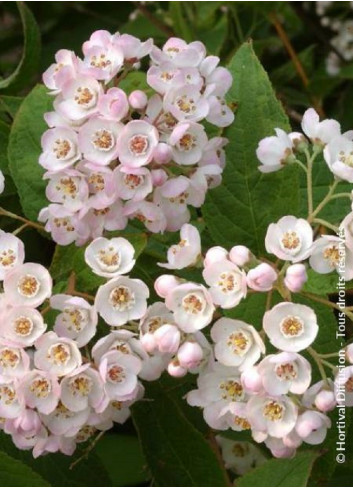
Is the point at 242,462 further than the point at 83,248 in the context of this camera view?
Yes

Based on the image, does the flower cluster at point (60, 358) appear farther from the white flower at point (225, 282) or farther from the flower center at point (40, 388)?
the white flower at point (225, 282)

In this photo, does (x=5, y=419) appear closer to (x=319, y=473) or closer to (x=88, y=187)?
(x=88, y=187)

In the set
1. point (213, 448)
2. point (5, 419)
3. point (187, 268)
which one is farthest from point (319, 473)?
point (5, 419)

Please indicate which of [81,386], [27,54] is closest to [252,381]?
[81,386]

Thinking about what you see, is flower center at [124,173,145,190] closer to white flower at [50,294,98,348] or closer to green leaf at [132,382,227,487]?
white flower at [50,294,98,348]

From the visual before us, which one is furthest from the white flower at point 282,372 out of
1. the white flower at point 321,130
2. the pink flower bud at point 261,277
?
the white flower at point 321,130

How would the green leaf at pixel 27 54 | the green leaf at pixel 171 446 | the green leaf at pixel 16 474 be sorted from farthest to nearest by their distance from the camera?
the green leaf at pixel 27 54 < the green leaf at pixel 171 446 < the green leaf at pixel 16 474

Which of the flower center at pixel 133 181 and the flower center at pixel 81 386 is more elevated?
the flower center at pixel 133 181
